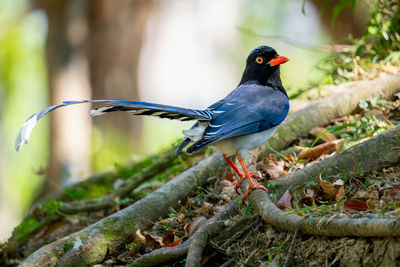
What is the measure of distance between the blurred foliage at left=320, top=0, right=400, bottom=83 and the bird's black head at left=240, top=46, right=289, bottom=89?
1655 millimetres

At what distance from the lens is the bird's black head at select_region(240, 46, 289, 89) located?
15.3 feet

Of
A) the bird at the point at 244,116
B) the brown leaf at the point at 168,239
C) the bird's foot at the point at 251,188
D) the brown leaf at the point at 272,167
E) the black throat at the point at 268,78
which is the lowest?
the brown leaf at the point at 168,239

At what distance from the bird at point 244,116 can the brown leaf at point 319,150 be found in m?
0.46

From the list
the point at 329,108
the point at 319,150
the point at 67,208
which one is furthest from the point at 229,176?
the point at 67,208

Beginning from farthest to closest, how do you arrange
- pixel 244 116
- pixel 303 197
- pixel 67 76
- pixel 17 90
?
pixel 17 90 < pixel 67 76 < pixel 244 116 < pixel 303 197

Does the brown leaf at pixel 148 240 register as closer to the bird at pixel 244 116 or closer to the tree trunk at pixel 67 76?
the bird at pixel 244 116

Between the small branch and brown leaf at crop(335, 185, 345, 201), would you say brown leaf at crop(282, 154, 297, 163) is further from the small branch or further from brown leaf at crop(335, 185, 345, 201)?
the small branch

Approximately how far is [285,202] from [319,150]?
1231mm

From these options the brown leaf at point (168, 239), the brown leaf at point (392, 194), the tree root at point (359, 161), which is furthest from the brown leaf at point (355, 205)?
the brown leaf at point (168, 239)

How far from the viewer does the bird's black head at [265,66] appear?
4.66 metres

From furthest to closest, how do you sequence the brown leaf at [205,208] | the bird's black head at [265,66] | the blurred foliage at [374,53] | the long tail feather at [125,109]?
1. the blurred foliage at [374,53]
2. the bird's black head at [265,66]
3. the brown leaf at [205,208]
4. the long tail feather at [125,109]

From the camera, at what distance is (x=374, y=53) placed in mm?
6395

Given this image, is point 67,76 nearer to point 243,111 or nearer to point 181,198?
point 181,198

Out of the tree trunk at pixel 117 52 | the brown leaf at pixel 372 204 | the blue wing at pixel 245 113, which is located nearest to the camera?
the brown leaf at pixel 372 204
